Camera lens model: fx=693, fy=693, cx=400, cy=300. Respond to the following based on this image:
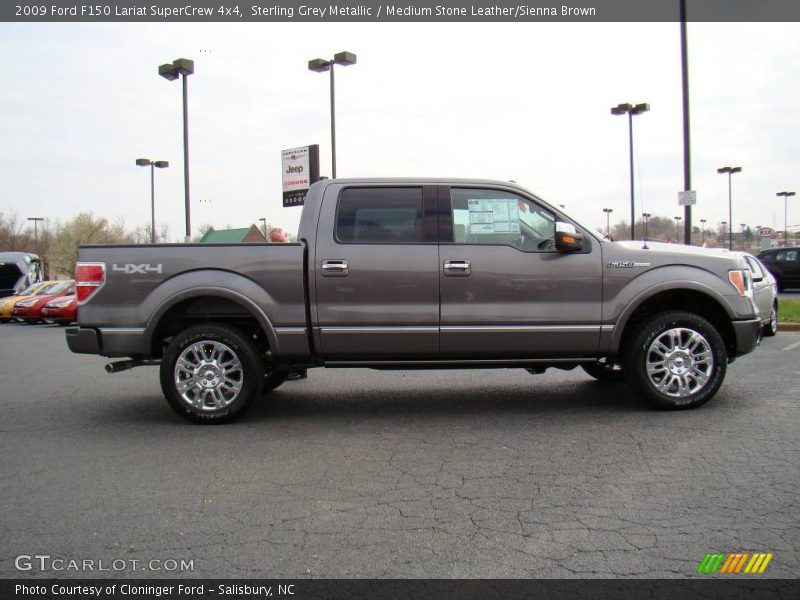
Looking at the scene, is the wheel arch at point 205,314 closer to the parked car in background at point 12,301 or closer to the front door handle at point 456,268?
the front door handle at point 456,268

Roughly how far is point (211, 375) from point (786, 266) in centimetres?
2591

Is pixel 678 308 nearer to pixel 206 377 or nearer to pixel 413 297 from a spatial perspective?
pixel 413 297

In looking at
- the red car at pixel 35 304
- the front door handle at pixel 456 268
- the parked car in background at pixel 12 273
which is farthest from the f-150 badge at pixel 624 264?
the parked car in background at pixel 12 273

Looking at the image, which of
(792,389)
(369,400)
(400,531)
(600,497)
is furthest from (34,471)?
(792,389)

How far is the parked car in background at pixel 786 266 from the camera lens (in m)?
26.1

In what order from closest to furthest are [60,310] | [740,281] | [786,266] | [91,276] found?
[91,276] < [740,281] < [60,310] < [786,266]

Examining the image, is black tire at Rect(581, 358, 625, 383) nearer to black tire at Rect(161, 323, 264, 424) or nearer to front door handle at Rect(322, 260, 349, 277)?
front door handle at Rect(322, 260, 349, 277)

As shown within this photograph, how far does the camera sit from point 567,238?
5.99m

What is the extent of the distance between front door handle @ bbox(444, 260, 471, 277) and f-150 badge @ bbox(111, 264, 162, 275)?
2.52 metres

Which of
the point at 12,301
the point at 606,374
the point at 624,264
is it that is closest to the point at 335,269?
the point at 624,264

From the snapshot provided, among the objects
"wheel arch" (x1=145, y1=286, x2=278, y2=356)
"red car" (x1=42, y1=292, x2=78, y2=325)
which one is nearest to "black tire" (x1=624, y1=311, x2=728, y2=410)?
"wheel arch" (x1=145, y1=286, x2=278, y2=356)

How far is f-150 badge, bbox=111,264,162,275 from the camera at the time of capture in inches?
239

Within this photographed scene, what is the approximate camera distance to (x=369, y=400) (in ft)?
23.6

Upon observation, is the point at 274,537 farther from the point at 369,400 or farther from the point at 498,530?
the point at 369,400
